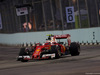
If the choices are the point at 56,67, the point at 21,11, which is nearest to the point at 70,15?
the point at 21,11

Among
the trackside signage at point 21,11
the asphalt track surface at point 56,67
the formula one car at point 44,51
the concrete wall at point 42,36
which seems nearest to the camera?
the asphalt track surface at point 56,67

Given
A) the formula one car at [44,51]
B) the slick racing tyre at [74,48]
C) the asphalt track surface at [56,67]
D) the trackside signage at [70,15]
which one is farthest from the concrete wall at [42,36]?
the asphalt track surface at [56,67]

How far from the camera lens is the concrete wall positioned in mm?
30873

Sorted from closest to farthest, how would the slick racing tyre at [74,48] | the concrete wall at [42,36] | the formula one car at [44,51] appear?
the formula one car at [44,51] → the slick racing tyre at [74,48] → the concrete wall at [42,36]

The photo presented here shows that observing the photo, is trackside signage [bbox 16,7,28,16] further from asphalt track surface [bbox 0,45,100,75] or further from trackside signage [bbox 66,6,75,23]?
asphalt track surface [bbox 0,45,100,75]

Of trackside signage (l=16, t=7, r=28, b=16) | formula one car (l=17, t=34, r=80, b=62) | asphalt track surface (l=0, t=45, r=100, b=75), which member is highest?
trackside signage (l=16, t=7, r=28, b=16)

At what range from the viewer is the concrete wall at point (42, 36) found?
30.9 metres

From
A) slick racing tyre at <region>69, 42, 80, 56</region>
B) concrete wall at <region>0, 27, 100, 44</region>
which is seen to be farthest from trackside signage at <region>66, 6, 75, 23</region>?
slick racing tyre at <region>69, 42, 80, 56</region>

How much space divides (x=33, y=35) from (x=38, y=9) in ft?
11.3

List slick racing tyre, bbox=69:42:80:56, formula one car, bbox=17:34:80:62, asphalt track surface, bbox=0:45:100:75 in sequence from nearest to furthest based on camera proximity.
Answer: asphalt track surface, bbox=0:45:100:75 → formula one car, bbox=17:34:80:62 → slick racing tyre, bbox=69:42:80:56

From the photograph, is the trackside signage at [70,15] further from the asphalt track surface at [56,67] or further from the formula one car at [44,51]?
the asphalt track surface at [56,67]

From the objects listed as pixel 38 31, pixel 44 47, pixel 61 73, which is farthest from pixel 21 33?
pixel 61 73

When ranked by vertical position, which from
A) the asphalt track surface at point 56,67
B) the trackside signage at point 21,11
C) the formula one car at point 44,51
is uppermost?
the trackside signage at point 21,11

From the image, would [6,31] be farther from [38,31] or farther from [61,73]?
[61,73]
